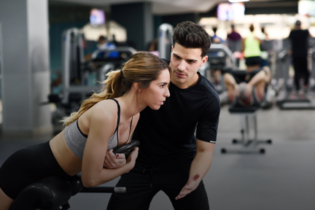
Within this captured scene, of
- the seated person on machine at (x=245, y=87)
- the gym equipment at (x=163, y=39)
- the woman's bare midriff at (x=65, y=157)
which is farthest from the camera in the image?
the gym equipment at (x=163, y=39)

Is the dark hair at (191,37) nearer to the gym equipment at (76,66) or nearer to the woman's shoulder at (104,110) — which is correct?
the woman's shoulder at (104,110)

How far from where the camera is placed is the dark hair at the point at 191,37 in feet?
5.42

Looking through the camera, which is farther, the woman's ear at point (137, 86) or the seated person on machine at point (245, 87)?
the seated person on machine at point (245, 87)

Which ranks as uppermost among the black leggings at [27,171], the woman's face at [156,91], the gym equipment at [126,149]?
the woman's face at [156,91]

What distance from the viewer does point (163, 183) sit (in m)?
1.88

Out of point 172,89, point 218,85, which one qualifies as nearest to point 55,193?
point 172,89

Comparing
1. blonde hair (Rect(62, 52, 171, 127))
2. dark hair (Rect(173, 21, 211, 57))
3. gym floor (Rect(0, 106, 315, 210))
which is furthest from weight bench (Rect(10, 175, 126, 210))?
gym floor (Rect(0, 106, 315, 210))

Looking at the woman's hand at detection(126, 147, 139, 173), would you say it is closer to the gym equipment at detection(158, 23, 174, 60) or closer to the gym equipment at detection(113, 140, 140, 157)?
the gym equipment at detection(113, 140, 140, 157)

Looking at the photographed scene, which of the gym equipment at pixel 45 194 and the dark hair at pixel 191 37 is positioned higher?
the dark hair at pixel 191 37

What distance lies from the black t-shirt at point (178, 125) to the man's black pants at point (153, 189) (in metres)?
0.04

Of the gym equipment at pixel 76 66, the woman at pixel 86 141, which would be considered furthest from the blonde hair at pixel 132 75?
the gym equipment at pixel 76 66

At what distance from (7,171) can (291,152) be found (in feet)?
11.9

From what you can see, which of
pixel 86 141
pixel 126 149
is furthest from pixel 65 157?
pixel 126 149

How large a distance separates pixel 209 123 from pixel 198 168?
0.73ft
